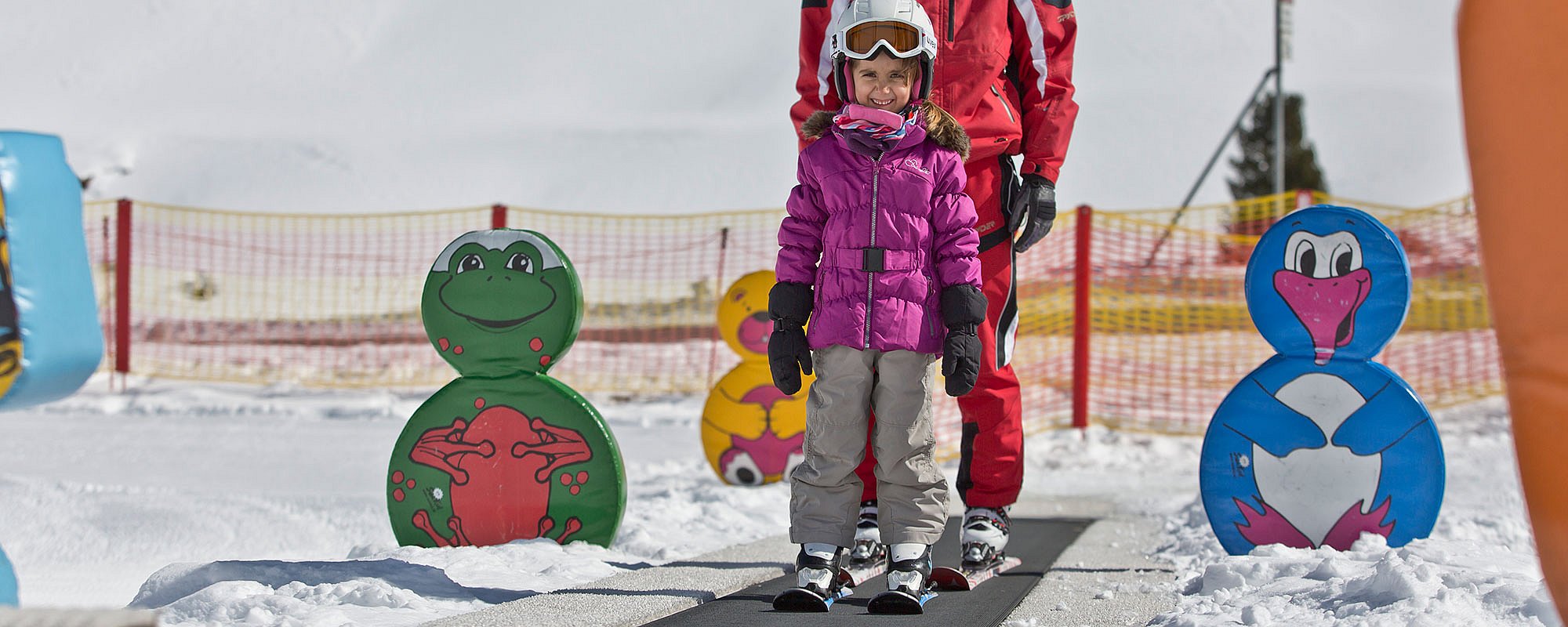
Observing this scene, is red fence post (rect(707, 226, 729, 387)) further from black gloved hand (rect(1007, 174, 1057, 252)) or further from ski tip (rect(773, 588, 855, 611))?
ski tip (rect(773, 588, 855, 611))

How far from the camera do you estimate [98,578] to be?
164 inches

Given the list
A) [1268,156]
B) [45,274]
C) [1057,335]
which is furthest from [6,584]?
[1268,156]

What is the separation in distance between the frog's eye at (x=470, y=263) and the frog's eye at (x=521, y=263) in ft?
0.28

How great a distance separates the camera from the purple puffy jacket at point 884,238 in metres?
2.87

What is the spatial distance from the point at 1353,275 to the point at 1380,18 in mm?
124219

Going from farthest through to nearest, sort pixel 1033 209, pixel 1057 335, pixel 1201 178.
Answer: pixel 1201 178 → pixel 1057 335 → pixel 1033 209

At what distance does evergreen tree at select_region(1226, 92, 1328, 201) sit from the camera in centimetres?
3678

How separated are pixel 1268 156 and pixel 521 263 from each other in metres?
36.6

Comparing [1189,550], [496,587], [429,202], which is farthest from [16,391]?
[429,202]

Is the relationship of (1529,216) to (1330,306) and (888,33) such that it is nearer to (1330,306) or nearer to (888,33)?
(888,33)

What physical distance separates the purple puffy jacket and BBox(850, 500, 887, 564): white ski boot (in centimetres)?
65

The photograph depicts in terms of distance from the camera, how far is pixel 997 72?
11.3 feet

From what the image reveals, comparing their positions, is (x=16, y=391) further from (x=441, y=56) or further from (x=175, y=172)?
(x=441, y=56)

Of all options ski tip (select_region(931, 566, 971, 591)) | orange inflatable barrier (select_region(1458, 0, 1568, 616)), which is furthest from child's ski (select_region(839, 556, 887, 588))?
orange inflatable barrier (select_region(1458, 0, 1568, 616))
